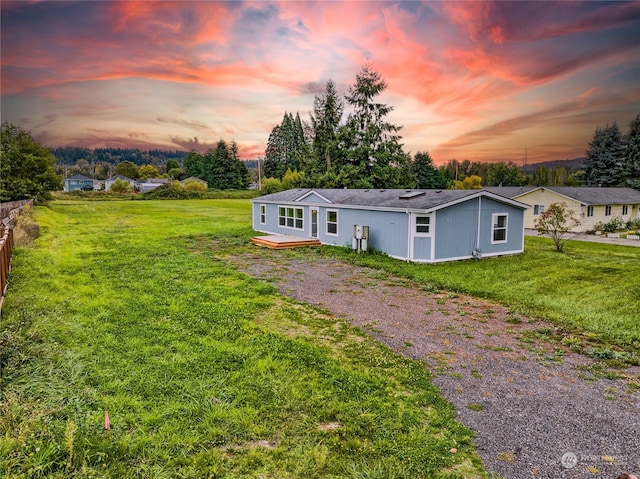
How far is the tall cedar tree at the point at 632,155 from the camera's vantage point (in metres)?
40.8

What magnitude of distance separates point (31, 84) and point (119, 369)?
2122cm

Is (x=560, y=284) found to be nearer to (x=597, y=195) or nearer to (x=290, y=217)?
(x=290, y=217)

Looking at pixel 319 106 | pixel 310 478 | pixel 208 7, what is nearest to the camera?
pixel 310 478

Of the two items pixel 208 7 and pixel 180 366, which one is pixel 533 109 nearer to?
pixel 208 7

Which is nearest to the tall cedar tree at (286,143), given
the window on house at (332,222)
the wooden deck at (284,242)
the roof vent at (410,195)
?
the wooden deck at (284,242)

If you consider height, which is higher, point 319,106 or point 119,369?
point 319,106

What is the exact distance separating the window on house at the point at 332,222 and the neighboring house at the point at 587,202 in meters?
16.0

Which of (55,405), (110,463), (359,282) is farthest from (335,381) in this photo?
(359,282)

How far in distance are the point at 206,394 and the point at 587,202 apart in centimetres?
2974

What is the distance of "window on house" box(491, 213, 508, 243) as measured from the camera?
1579cm

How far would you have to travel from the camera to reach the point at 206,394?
478cm

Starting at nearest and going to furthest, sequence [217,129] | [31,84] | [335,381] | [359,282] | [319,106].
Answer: [335,381], [359,282], [31,84], [319,106], [217,129]

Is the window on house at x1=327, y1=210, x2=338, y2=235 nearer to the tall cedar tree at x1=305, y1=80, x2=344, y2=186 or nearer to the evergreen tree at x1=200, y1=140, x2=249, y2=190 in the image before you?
the tall cedar tree at x1=305, y1=80, x2=344, y2=186

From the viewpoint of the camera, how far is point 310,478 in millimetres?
3416
